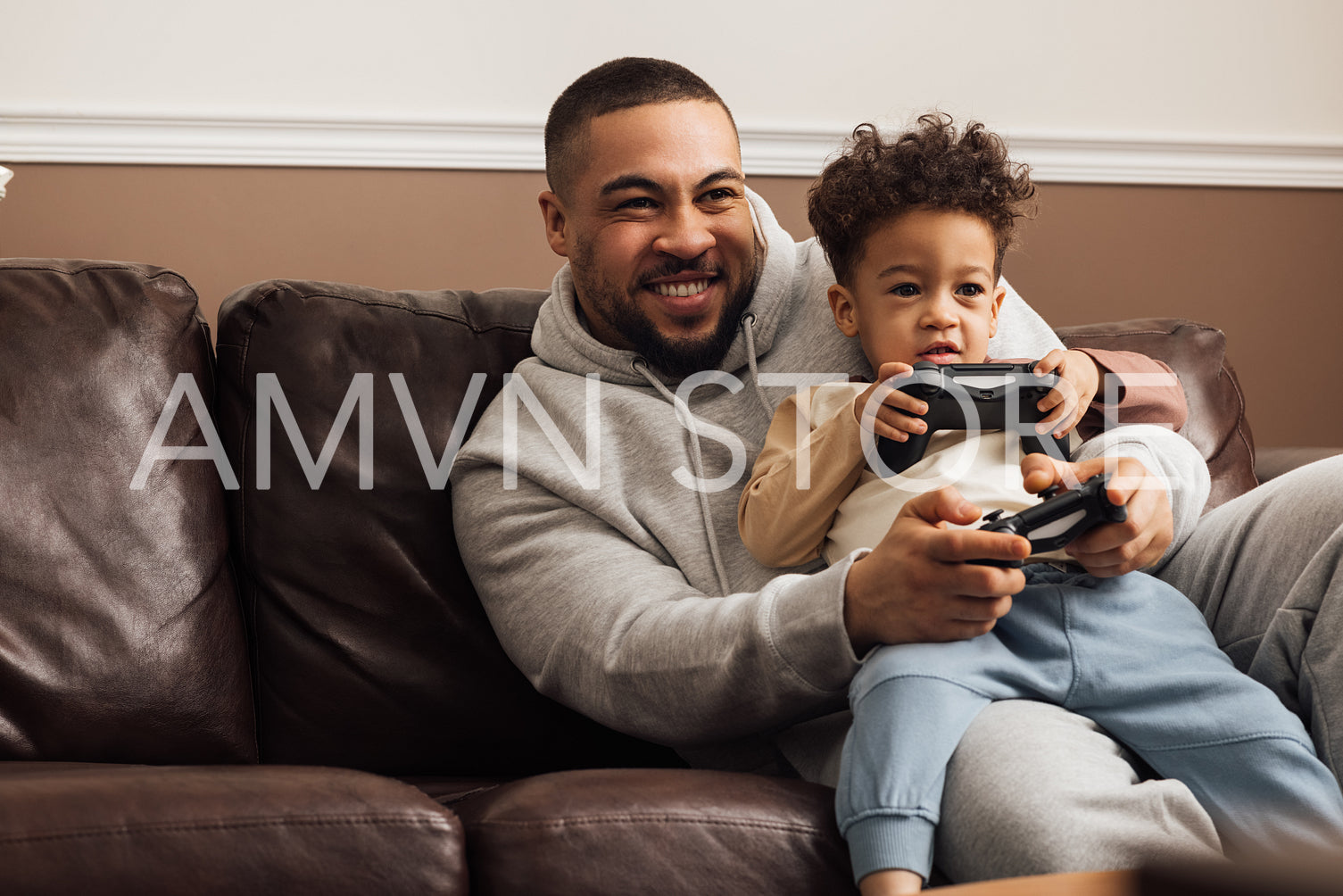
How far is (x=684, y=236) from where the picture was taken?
133 centimetres

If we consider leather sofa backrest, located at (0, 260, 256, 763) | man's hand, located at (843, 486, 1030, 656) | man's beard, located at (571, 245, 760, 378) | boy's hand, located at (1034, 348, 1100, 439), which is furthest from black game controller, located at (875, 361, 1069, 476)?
leather sofa backrest, located at (0, 260, 256, 763)

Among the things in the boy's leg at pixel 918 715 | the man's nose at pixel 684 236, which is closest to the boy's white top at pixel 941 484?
the boy's leg at pixel 918 715

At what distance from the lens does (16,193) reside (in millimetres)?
1935

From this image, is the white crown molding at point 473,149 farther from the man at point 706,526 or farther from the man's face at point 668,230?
the man's face at point 668,230

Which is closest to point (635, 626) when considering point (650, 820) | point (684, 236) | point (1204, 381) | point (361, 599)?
point (650, 820)

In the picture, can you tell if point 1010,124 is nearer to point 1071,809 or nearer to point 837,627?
point 837,627

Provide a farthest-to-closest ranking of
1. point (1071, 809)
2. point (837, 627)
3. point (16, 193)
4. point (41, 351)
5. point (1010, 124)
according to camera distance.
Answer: point (1010, 124)
point (16, 193)
point (41, 351)
point (837, 627)
point (1071, 809)

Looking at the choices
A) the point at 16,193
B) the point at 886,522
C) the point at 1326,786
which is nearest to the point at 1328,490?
the point at 1326,786

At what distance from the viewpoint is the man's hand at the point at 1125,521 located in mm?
921

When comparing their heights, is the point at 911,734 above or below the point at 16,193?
below

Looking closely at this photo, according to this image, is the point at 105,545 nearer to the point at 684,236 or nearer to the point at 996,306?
the point at 684,236

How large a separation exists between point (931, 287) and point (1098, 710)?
0.47 m

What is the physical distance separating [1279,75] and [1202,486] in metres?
1.62

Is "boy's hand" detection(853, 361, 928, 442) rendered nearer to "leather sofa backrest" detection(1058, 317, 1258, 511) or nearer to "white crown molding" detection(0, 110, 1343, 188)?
"leather sofa backrest" detection(1058, 317, 1258, 511)
